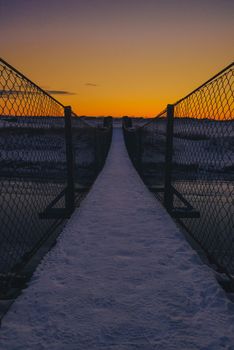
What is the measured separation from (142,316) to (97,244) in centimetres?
139

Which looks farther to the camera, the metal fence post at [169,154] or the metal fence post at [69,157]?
the metal fence post at [169,154]

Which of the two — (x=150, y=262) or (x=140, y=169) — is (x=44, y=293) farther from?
(x=140, y=169)

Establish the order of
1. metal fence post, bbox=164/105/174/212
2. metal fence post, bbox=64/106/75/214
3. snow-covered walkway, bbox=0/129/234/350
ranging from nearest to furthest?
snow-covered walkway, bbox=0/129/234/350 < metal fence post, bbox=64/106/75/214 < metal fence post, bbox=164/105/174/212

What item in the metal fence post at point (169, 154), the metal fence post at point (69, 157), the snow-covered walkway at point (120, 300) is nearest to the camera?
the snow-covered walkway at point (120, 300)

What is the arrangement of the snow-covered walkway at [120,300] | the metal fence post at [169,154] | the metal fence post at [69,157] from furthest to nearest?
the metal fence post at [169,154]
the metal fence post at [69,157]
the snow-covered walkway at [120,300]

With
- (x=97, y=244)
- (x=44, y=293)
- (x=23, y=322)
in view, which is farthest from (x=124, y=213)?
(x=23, y=322)

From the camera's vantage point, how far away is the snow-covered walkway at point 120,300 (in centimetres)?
180

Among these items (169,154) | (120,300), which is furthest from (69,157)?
(120,300)

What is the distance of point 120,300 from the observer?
7.29ft

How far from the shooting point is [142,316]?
2.03 m

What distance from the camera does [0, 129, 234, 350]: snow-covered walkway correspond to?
180 cm

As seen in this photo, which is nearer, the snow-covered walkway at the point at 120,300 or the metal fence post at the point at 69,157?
the snow-covered walkway at the point at 120,300

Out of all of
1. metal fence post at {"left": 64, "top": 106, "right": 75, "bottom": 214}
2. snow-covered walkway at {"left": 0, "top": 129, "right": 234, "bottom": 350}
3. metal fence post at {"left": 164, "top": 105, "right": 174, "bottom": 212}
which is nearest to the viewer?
snow-covered walkway at {"left": 0, "top": 129, "right": 234, "bottom": 350}

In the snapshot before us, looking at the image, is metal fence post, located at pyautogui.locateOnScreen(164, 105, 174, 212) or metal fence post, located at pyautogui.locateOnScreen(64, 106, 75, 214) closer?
metal fence post, located at pyautogui.locateOnScreen(64, 106, 75, 214)
